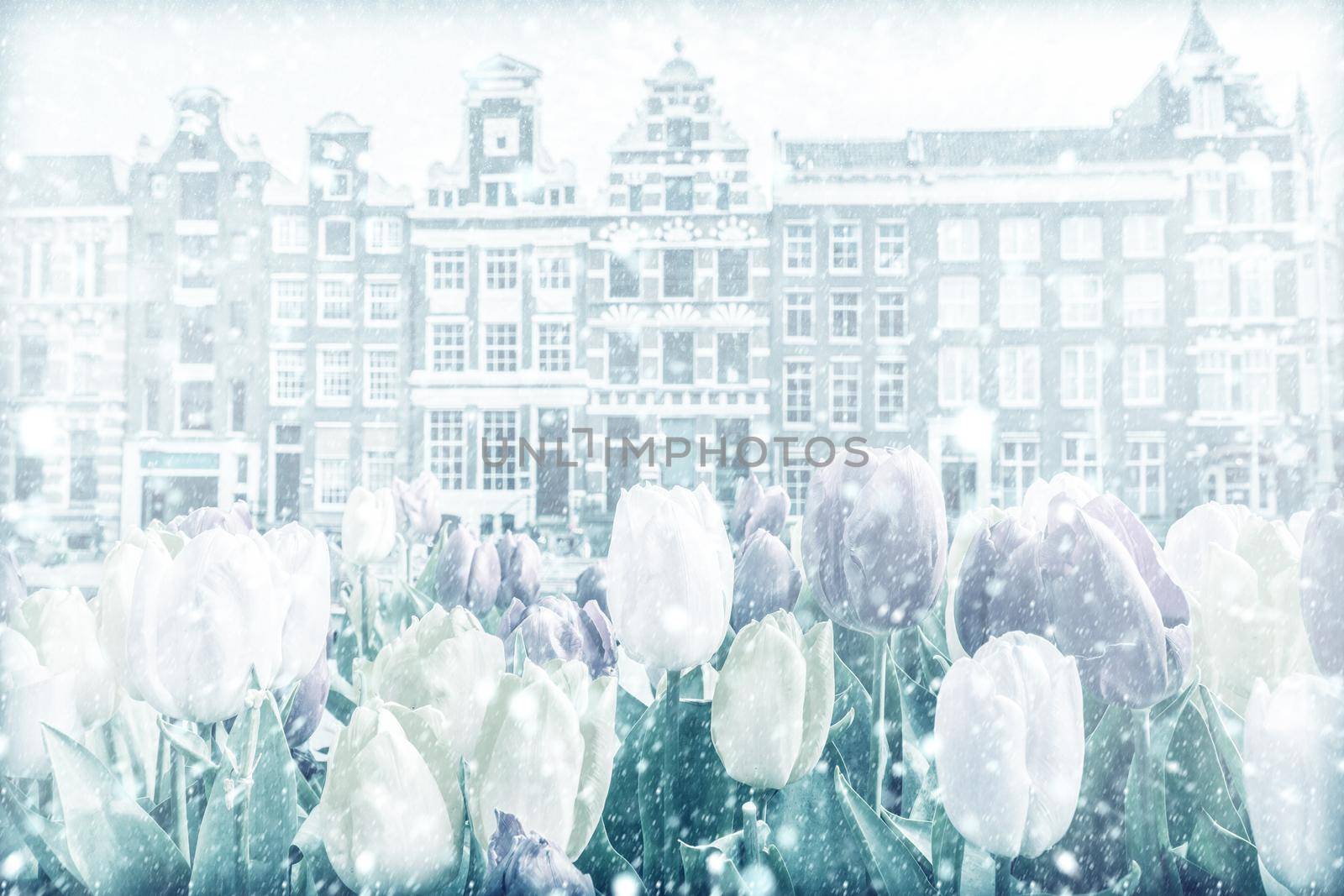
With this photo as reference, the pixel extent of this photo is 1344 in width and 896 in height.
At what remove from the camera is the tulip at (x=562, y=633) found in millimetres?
267

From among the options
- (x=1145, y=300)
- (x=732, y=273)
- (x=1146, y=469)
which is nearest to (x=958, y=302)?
(x=1145, y=300)

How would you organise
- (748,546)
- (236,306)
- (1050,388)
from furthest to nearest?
(1050,388), (236,306), (748,546)

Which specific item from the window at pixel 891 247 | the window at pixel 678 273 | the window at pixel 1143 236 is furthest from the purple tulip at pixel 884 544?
the window at pixel 1143 236

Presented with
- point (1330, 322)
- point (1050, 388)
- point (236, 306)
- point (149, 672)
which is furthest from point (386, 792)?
point (1050, 388)

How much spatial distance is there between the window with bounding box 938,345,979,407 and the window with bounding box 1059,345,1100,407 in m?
0.49

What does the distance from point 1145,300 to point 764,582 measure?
5958 millimetres

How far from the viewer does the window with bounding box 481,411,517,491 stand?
0.68 m

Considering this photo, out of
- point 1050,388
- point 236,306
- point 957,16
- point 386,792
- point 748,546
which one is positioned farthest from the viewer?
point 1050,388

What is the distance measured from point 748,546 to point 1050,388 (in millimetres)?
5465

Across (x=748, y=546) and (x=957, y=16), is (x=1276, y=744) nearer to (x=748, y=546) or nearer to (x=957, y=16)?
(x=748, y=546)

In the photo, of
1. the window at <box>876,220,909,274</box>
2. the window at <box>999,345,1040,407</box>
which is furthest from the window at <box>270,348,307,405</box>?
the window at <box>999,345,1040,407</box>

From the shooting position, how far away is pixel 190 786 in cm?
25

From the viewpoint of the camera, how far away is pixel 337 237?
5.19 m

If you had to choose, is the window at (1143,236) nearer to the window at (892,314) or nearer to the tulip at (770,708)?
the window at (892,314)
